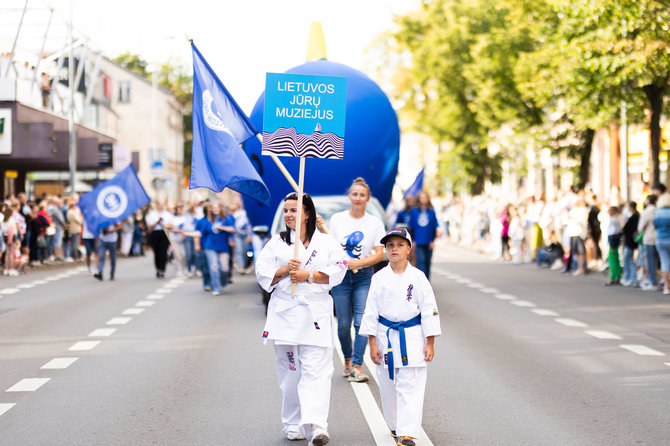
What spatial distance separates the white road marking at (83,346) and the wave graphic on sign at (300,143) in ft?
17.7

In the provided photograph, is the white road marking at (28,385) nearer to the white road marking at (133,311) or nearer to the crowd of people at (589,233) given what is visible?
the white road marking at (133,311)

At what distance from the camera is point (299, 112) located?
8.43 metres

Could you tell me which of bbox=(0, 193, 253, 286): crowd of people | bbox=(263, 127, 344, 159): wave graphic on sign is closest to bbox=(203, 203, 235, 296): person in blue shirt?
bbox=(0, 193, 253, 286): crowd of people

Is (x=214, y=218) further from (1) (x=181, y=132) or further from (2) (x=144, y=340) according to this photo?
(1) (x=181, y=132)

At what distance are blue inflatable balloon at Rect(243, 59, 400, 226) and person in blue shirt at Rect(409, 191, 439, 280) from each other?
0.97 metres

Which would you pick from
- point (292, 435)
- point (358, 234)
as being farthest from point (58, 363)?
point (292, 435)

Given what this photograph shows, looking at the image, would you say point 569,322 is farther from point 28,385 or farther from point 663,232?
point 28,385

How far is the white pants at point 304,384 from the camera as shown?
7309mm

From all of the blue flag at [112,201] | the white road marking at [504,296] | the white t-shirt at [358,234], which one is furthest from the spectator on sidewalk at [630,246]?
the white t-shirt at [358,234]

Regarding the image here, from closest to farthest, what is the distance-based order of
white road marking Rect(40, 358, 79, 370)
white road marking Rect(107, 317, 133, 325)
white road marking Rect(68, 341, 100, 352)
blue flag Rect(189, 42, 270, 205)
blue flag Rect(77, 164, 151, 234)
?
1. blue flag Rect(189, 42, 270, 205)
2. white road marking Rect(40, 358, 79, 370)
3. white road marking Rect(68, 341, 100, 352)
4. white road marking Rect(107, 317, 133, 325)
5. blue flag Rect(77, 164, 151, 234)

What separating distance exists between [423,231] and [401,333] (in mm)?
12022

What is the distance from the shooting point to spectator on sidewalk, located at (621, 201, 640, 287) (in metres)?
22.0

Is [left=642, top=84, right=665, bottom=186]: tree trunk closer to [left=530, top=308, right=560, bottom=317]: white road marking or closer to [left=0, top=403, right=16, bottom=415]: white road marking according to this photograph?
[left=530, top=308, right=560, bottom=317]: white road marking

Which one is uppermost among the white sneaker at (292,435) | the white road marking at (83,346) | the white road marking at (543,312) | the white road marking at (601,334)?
the white road marking at (543,312)
